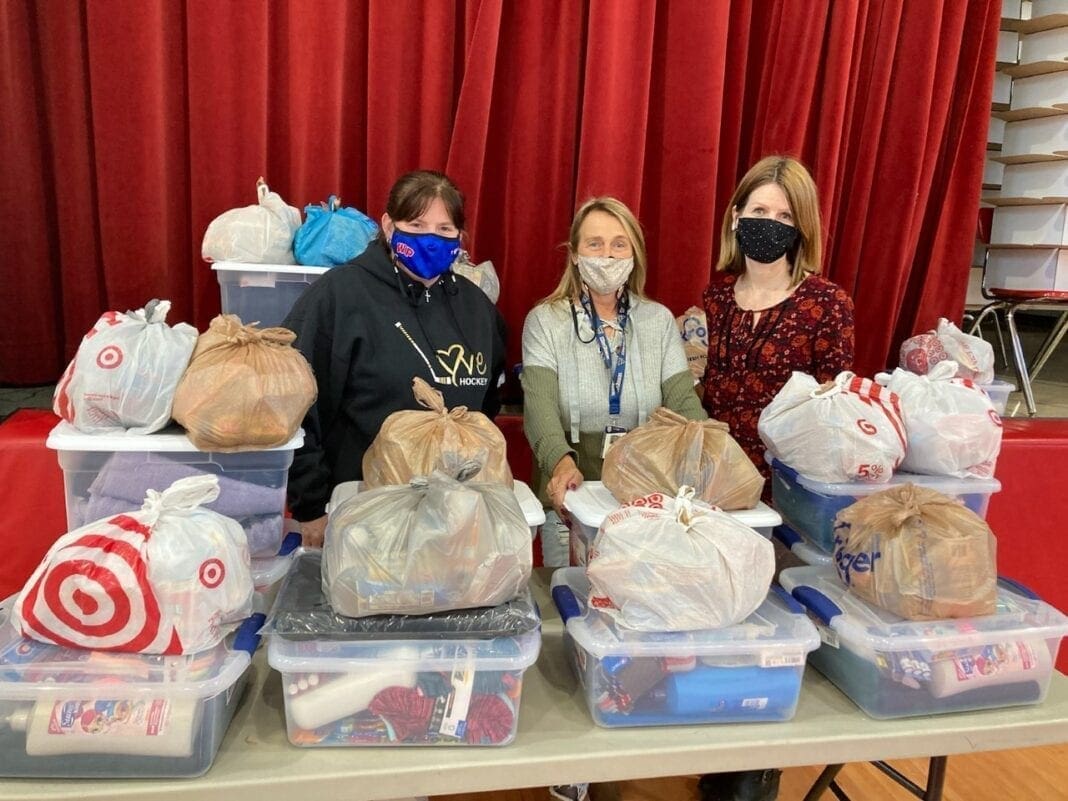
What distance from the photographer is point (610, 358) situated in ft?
6.40

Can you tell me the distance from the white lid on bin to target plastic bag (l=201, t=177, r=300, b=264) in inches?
1.4

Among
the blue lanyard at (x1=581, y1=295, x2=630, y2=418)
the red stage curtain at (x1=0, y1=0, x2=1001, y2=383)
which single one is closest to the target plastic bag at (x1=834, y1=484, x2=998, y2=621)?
the blue lanyard at (x1=581, y1=295, x2=630, y2=418)

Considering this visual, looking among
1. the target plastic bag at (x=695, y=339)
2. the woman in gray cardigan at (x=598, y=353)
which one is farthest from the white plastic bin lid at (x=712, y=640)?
the target plastic bag at (x=695, y=339)

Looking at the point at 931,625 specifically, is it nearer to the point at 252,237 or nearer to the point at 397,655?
the point at 397,655

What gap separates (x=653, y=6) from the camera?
243 centimetres

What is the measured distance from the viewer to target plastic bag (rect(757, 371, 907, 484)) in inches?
58.9

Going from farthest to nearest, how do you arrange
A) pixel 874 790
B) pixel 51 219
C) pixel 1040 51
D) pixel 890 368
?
pixel 1040 51, pixel 890 368, pixel 51 219, pixel 874 790

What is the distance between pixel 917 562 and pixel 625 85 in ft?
5.84

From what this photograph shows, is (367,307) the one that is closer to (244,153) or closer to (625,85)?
(244,153)

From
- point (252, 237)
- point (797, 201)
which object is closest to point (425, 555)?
point (252, 237)

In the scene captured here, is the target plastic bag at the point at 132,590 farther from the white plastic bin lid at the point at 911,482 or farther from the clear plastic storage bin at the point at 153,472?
the white plastic bin lid at the point at 911,482

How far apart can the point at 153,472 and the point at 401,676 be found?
590 mm

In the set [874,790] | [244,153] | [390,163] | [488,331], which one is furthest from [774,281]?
[244,153]

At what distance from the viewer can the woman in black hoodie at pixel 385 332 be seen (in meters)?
1.76
